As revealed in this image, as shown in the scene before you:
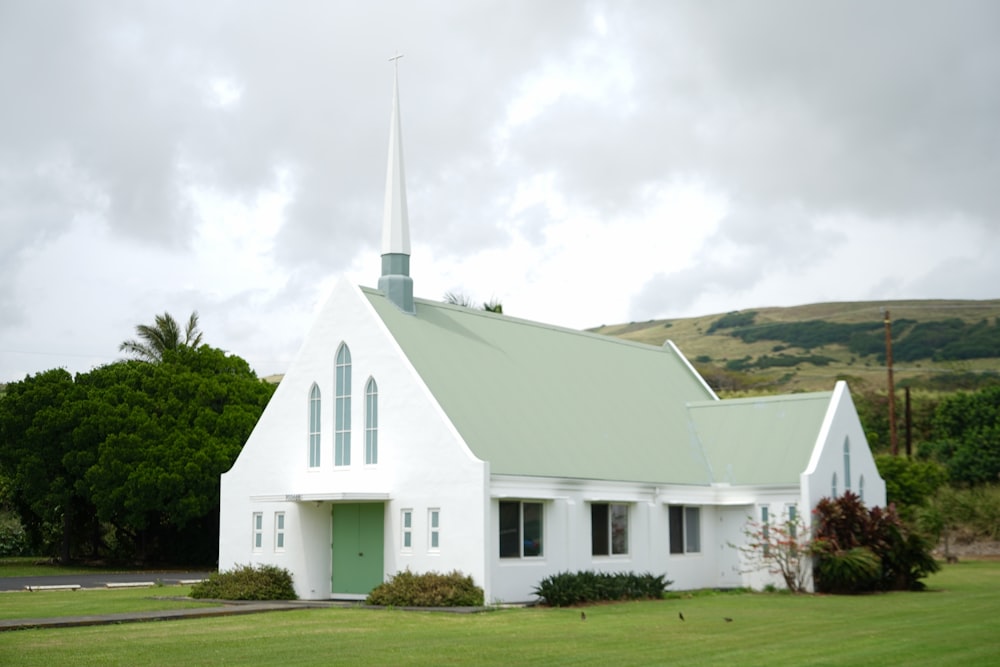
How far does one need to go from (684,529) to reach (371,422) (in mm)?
11002

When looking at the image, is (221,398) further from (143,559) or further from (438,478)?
(438,478)

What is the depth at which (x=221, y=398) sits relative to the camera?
50438 mm

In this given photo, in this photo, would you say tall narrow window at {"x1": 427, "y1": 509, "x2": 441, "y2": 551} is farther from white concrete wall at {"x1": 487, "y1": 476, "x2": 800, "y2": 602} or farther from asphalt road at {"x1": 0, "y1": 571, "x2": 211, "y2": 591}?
asphalt road at {"x1": 0, "y1": 571, "x2": 211, "y2": 591}

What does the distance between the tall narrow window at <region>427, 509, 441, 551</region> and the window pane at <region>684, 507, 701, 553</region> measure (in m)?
10.1

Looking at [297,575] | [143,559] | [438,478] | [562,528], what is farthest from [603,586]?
[143,559]

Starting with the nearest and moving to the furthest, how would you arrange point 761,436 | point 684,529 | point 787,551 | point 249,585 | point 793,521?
point 249,585 < point 787,551 < point 793,521 < point 684,529 < point 761,436

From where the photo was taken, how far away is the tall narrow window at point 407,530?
97.6ft

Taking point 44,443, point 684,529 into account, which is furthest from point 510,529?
point 44,443

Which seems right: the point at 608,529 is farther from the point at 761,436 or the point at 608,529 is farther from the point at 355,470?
the point at 761,436

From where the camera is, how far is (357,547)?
31297mm

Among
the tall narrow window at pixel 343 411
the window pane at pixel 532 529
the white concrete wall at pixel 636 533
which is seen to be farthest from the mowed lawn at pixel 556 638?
the tall narrow window at pixel 343 411

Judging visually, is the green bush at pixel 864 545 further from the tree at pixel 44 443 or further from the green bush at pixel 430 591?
the tree at pixel 44 443

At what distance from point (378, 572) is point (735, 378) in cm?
8917

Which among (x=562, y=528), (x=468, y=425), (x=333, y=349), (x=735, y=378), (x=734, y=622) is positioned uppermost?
(x=735, y=378)
